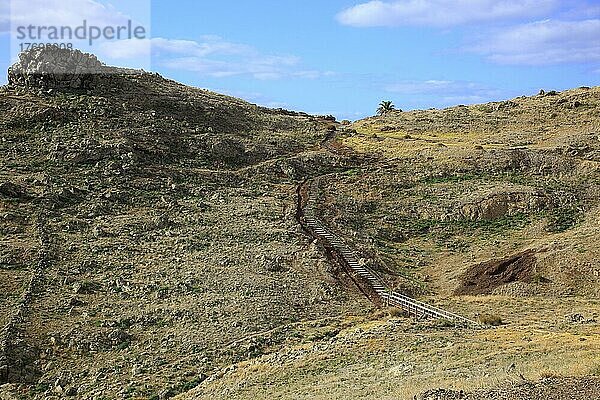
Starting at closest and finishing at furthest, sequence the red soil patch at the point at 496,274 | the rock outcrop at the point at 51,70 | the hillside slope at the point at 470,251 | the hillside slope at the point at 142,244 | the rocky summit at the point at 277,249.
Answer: the hillside slope at the point at 470,251
the rocky summit at the point at 277,249
the hillside slope at the point at 142,244
the red soil patch at the point at 496,274
the rock outcrop at the point at 51,70

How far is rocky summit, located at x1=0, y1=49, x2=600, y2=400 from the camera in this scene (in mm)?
21203

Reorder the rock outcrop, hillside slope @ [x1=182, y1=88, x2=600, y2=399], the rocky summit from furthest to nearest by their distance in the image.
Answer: the rock outcrop, the rocky summit, hillside slope @ [x1=182, y1=88, x2=600, y2=399]

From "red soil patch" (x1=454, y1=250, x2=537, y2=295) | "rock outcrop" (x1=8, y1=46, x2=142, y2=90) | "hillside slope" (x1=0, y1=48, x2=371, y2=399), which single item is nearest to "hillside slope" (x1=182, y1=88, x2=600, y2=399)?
"red soil patch" (x1=454, y1=250, x2=537, y2=295)

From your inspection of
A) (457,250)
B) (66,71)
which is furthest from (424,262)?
(66,71)

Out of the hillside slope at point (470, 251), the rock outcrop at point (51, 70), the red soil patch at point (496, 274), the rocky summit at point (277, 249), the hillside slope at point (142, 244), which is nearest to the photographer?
the hillside slope at point (470, 251)

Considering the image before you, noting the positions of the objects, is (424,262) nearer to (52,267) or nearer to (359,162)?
(359,162)

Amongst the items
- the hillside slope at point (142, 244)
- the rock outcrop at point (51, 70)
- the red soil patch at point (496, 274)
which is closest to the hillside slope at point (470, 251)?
the red soil patch at point (496, 274)

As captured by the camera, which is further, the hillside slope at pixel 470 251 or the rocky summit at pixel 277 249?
the rocky summit at pixel 277 249

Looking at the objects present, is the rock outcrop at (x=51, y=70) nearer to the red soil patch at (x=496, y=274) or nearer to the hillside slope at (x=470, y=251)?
the hillside slope at (x=470, y=251)

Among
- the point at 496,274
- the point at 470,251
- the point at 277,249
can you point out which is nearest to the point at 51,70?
the point at 277,249

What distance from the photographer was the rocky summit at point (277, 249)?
69.6ft

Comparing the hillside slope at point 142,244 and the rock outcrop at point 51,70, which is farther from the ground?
the rock outcrop at point 51,70

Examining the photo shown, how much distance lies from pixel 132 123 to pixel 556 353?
33.7 metres

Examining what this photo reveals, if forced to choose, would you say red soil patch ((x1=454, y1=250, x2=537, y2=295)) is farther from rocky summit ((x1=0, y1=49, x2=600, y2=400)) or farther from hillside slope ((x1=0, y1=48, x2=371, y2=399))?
hillside slope ((x1=0, y1=48, x2=371, y2=399))
